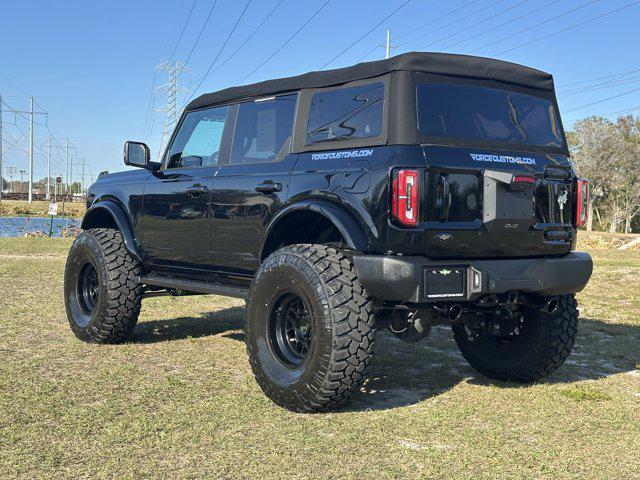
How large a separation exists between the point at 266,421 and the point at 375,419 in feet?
2.16

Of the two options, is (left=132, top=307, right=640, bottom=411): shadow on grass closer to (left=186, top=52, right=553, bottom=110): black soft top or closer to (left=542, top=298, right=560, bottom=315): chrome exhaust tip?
(left=542, top=298, right=560, bottom=315): chrome exhaust tip

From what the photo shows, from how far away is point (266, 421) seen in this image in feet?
13.3

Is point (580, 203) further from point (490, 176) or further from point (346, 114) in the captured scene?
point (346, 114)

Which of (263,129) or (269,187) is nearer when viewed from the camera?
(269,187)

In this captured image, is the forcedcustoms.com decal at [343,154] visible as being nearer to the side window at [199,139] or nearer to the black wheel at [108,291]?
the side window at [199,139]

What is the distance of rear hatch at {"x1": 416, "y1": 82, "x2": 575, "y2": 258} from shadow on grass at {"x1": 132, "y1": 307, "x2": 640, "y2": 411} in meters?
1.19

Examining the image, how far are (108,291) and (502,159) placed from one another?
12.2 ft

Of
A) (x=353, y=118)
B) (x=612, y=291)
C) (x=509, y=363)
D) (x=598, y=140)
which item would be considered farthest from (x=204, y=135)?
(x=598, y=140)

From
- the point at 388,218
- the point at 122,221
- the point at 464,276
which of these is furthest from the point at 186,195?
the point at 464,276

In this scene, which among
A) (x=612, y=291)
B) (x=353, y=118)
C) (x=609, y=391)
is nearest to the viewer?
(x=353, y=118)

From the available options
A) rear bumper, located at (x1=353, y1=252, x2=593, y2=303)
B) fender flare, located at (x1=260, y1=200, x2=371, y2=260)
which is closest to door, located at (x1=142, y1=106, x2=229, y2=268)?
fender flare, located at (x1=260, y1=200, x2=371, y2=260)

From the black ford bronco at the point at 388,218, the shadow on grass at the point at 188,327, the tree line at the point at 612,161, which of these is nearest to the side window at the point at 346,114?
the black ford bronco at the point at 388,218

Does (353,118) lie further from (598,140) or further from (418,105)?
(598,140)

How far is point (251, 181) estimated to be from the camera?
5031mm
